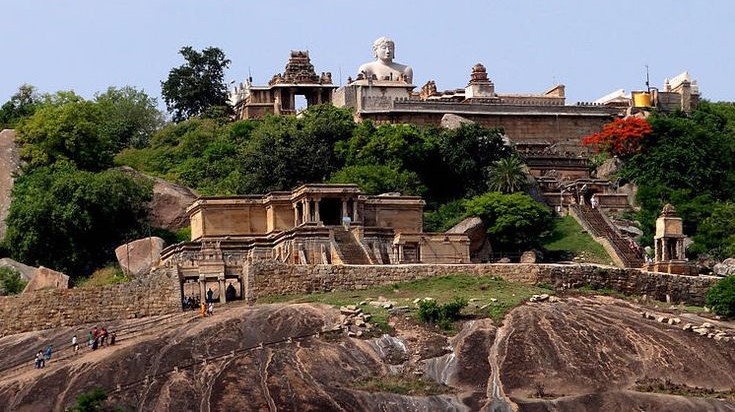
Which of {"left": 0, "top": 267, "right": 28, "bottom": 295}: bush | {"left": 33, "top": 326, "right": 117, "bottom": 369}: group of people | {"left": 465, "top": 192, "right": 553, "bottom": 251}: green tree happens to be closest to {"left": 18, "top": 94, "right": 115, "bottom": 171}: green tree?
{"left": 0, "top": 267, "right": 28, "bottom": 295}: bush

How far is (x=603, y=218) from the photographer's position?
8831cm

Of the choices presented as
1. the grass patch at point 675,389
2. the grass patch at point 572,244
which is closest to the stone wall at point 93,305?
the grass patch at point 675,389

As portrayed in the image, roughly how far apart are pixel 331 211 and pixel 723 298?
17461mm

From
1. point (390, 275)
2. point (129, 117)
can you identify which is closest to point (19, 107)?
point (129, 117)

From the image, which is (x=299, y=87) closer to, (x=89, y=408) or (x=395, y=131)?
(x=395, y=131)

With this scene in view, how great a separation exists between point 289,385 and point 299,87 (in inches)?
1975

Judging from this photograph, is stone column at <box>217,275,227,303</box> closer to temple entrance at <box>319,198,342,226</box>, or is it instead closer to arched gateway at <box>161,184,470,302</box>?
arched gateway at <box>161,184,470,302</box>

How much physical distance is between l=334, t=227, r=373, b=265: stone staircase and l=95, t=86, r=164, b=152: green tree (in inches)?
1228

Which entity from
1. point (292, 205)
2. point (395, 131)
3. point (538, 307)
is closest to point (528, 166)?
point (395, 131)

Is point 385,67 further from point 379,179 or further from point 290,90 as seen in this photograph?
point 379,179

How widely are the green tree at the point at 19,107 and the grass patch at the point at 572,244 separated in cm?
2637

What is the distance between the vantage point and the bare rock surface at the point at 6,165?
87188 mm

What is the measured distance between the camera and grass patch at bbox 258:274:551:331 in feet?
211

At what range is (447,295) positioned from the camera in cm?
6619
